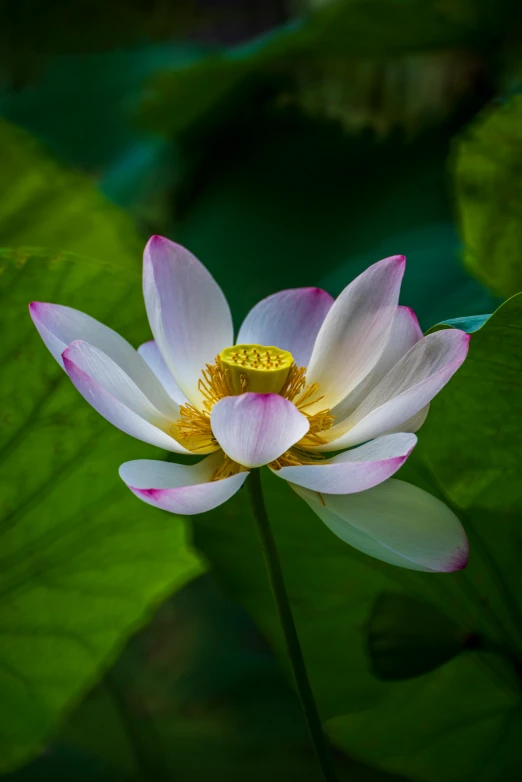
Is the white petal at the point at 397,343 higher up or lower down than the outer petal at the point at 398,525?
higher up

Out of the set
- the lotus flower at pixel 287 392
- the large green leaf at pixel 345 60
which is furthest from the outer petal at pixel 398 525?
the large green leaf at pixel 345 60

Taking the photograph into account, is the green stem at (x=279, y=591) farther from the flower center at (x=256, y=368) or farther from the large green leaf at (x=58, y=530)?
the large green leaf at (x=58, y=530)

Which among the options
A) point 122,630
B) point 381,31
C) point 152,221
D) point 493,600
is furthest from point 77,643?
point 152,221

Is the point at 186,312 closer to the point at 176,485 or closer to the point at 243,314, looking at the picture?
the point at 176,485

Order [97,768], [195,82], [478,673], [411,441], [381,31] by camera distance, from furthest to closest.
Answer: [195,82]
[381,31]
[97,768]
[478,673]
[411,441]

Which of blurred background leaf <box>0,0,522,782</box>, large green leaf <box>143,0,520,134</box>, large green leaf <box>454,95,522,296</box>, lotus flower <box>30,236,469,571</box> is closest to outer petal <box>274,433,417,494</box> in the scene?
lotus flower <box>30,236,469,571</box>

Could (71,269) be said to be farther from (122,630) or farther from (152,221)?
(152,221)

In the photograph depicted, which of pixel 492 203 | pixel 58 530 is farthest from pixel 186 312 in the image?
pixel 492 203
